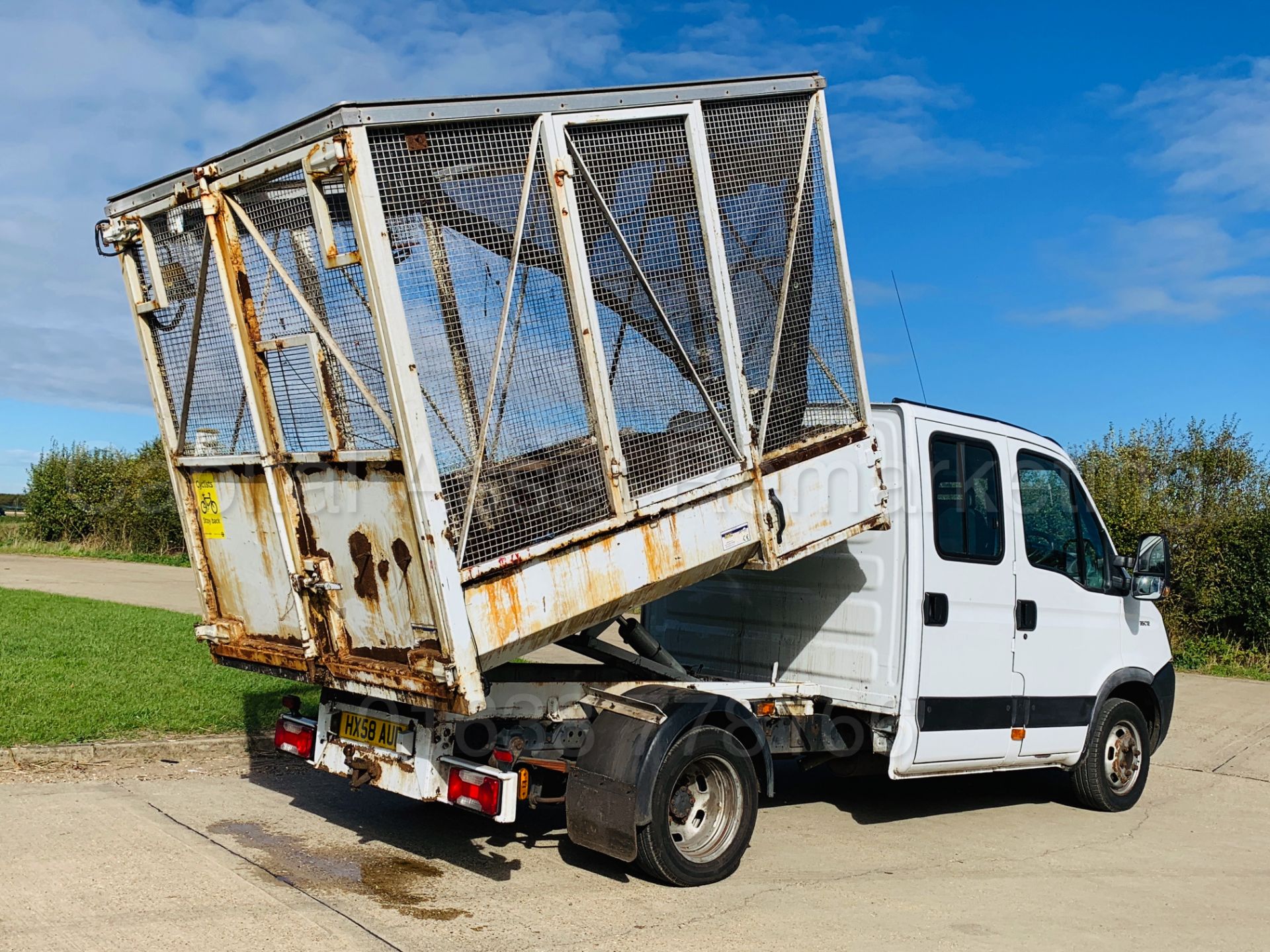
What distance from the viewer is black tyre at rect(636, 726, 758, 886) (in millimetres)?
5328

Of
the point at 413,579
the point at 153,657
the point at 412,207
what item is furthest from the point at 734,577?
the point at 153,657

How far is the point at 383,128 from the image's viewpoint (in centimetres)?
445

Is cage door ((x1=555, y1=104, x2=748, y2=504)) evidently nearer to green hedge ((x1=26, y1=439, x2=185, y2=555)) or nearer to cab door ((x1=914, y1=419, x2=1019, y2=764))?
cab door ((x1=914, y1=419, x2=1019, y2=764))

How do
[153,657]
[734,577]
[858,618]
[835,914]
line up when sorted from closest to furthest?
[835,914] → [858,618] → [734,577] → [153,657]

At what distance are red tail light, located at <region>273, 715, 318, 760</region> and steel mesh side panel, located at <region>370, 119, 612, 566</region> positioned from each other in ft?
6.33

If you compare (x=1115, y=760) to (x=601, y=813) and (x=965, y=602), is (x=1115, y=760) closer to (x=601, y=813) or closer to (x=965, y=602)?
(x=965, y=602)

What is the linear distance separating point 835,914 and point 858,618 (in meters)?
1.70

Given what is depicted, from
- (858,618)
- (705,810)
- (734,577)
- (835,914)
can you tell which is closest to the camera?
(835,914)

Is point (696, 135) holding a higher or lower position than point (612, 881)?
higher


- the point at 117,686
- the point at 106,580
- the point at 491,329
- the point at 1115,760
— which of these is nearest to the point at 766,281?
the point at 491,329

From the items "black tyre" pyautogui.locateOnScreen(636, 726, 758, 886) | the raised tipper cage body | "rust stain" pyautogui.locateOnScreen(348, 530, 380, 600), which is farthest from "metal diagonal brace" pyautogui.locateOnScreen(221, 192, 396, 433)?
"black tyre" pyautogui.locateOnScreen(636, 726, 758, 886)

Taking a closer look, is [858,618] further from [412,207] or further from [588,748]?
[412,207]

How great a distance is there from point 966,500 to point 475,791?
322 centimetres

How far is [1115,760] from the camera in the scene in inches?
294
